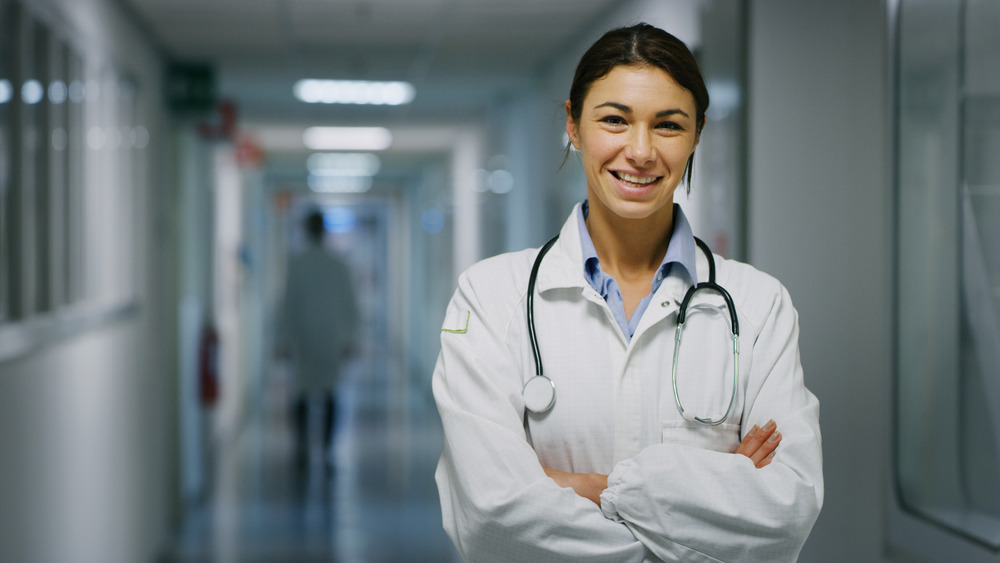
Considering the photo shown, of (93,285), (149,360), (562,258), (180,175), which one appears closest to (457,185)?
(180,175)

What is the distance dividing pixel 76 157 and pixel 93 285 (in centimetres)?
59

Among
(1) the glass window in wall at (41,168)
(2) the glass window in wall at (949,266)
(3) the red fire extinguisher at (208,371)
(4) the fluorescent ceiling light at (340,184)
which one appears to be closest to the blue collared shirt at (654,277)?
(2) the glass window in wall at (949,266)

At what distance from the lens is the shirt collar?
1.51 meters

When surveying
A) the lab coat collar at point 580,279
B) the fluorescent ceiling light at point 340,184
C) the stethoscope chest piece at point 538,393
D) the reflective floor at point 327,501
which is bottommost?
the reflective floor at point 327,501

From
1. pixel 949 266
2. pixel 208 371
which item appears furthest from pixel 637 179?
pixel 208 371

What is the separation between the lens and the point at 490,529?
1378 mm

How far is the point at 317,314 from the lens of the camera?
6.58 m

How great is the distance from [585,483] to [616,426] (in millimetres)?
96

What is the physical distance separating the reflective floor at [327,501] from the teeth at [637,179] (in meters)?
3.52

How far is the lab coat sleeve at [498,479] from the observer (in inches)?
53.4

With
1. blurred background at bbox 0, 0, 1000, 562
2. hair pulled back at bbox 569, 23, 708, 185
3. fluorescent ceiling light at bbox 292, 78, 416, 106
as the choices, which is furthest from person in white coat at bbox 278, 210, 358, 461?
hair pulled back at bbox 569, 23, 708, 185

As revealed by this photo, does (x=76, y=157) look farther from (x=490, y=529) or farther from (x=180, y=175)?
(x=490, y=529)

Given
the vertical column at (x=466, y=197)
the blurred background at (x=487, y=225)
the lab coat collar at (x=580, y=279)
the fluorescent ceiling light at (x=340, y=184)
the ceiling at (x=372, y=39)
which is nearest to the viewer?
the lab coat collar at (x=580, y=279)

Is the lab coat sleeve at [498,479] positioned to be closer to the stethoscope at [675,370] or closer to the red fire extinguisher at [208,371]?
the stethoscope at [675,370]
